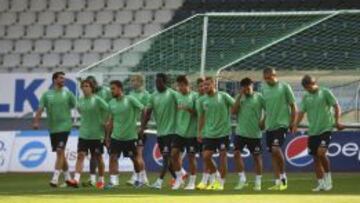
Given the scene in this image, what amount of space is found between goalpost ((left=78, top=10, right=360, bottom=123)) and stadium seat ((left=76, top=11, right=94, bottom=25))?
7.06 metres

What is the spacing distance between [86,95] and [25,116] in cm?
974

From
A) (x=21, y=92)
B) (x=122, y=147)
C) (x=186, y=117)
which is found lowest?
(x=122, y=147)

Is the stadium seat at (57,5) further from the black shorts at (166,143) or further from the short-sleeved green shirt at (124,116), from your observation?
the black shorts at (166,143)

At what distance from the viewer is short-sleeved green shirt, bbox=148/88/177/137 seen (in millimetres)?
19500

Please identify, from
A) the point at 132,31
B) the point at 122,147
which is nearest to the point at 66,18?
the point at 132,31

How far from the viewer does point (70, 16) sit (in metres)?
37.4

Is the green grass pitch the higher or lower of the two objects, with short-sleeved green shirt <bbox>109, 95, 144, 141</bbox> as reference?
lower

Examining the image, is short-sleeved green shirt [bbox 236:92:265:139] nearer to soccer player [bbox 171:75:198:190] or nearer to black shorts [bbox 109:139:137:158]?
soccer player [bbox 171:75:198:190]

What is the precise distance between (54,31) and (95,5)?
190 centimetres

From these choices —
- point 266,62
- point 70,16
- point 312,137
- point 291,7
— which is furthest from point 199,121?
point 70,16

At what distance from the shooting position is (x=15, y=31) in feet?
122

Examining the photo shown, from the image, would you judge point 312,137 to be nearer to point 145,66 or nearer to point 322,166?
point 322,166

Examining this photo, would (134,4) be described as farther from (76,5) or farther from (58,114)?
(58,114)

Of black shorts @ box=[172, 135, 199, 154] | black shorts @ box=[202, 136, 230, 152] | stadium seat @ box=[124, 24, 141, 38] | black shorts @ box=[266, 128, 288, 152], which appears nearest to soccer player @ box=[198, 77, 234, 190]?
black shorts @ box=[202, 136, 230, 152]
